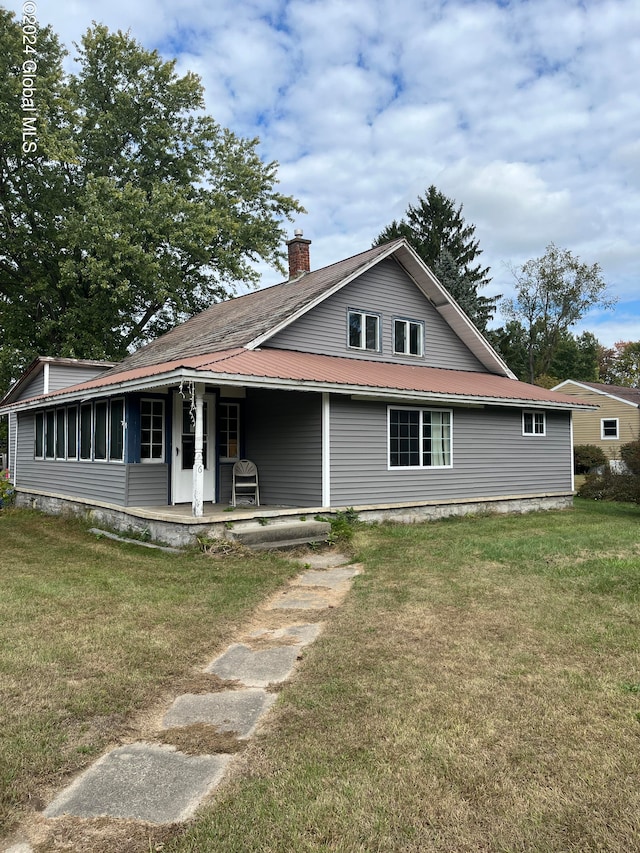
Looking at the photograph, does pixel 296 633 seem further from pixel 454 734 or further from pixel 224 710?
pixel 454 734

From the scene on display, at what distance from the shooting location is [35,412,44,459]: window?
16.9 metres

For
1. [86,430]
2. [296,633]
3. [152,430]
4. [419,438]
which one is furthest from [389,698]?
[86,430]

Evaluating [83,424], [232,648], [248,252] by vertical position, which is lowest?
[232,648]

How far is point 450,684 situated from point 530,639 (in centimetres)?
128

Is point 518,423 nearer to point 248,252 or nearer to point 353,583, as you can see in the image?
point 353,583

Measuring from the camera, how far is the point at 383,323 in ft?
49.2

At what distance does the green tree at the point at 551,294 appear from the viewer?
4250 cm

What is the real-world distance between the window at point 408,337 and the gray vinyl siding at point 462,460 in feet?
7.68

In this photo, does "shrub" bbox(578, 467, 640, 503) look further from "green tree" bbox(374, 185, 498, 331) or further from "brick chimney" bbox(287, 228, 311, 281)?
"green tree" bbox(374, 185, 498, 331)

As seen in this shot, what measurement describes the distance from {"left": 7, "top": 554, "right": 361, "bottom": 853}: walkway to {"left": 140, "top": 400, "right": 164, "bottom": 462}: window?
656 centimetres

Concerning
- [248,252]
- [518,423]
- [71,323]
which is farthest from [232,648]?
[248,252]

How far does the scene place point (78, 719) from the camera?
3797 mm

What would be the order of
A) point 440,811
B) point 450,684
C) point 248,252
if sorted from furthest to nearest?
point 248,252
point 450,684
point 440,811

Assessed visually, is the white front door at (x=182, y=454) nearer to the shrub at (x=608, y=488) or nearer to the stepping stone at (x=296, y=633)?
the stepping stone at (x=296, y=633)
